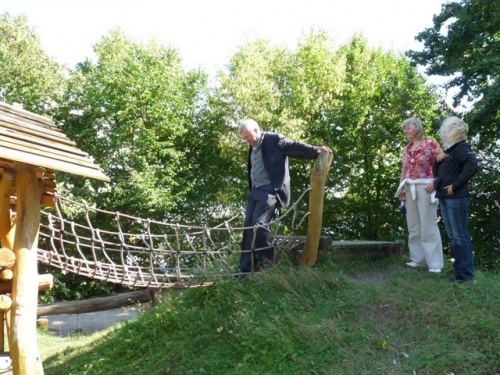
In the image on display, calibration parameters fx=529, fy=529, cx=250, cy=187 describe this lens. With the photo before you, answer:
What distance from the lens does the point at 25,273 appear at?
4039 millimetres

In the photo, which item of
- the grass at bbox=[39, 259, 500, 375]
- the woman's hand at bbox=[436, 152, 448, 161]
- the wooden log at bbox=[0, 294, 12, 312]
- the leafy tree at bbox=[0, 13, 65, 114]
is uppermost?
the leafy tree at bbox=[0, 13, 65, 114]

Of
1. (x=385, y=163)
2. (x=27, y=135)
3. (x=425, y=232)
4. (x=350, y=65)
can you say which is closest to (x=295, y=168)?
(x=385, y=163)

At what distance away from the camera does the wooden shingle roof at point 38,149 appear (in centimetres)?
364

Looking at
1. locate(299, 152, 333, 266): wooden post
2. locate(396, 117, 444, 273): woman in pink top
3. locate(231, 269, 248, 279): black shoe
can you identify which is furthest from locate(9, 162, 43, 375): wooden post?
locate(396, 117, 444, 273): woman in pink top

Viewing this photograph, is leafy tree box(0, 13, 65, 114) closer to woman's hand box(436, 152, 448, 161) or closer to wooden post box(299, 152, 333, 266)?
wooden post box(299, 152, 333, 266)

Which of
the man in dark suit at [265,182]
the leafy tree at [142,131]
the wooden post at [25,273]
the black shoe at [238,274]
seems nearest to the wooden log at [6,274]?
the wooden post at [25,273]

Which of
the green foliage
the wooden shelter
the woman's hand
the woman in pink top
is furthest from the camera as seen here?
the green foliage

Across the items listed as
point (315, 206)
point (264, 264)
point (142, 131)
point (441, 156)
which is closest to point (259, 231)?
point (264, 264)

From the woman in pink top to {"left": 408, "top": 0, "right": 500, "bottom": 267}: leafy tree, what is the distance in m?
1.82

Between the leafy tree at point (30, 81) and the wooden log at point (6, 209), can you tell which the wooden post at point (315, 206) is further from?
the leafy tree at point (30, 81)

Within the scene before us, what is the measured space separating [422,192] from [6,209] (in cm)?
363

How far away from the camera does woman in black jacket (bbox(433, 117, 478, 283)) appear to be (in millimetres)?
4246

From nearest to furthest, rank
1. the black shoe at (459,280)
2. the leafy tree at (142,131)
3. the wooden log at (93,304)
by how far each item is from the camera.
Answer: the black shoe at (459,280) < the wooden log at (93,304) < the leafy tree at (142,131)

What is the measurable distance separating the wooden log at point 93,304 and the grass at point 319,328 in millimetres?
4513
